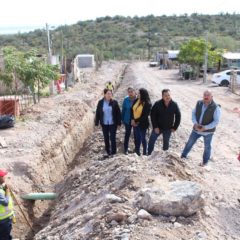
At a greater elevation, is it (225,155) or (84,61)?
(225,155)

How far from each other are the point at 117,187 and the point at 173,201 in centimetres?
153

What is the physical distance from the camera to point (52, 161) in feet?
40.9

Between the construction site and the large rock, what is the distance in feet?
0.04

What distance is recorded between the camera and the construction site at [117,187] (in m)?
5.93

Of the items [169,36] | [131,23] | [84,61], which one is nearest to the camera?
[84,61]

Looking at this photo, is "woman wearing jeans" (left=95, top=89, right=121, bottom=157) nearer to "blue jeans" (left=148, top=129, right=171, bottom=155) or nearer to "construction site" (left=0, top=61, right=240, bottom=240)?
"construction site" (left=0, top=61, right=240, bottom=240)

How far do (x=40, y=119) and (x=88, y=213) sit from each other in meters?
9.70

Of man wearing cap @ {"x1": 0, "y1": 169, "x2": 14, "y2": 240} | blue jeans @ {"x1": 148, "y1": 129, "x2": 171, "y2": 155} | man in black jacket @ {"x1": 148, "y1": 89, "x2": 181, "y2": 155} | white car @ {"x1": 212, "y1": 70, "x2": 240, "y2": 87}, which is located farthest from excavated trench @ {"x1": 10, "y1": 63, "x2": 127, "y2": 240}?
white car @ {"x1": 212, "y1": 70, "x2": 240, "y2": 87}

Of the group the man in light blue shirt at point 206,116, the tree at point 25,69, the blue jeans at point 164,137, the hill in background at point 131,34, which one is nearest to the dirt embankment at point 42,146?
the tree at point 25,69

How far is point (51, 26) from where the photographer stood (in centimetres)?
2580

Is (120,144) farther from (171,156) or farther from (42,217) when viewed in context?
(171,156)

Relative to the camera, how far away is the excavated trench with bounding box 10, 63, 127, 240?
31.4 feet

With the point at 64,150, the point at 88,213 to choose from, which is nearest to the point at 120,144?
the point at 64,150

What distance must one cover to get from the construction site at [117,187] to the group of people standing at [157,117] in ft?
1.54
